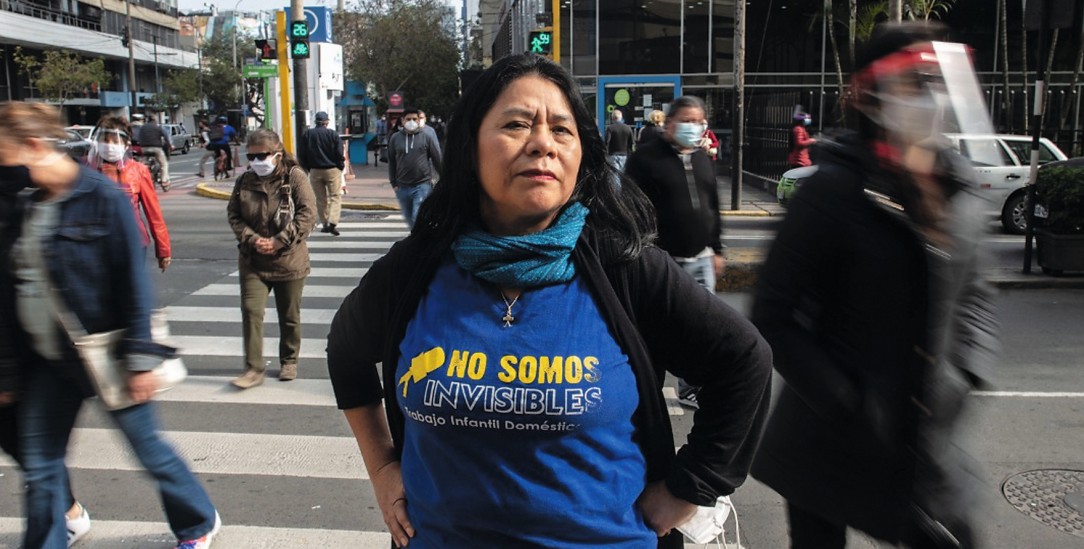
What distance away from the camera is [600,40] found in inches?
1123

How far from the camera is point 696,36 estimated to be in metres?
28.8

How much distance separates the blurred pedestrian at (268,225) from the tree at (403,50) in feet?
117

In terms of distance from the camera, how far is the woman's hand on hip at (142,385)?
3.44m

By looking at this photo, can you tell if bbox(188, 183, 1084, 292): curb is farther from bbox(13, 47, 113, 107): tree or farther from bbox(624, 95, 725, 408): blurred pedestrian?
bbox(13, 47, 113, 107): tree

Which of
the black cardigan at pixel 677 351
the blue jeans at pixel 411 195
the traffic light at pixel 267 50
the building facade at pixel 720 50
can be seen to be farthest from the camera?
the building facade at pixel 720 50

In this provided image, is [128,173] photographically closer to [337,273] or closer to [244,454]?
[244,454]

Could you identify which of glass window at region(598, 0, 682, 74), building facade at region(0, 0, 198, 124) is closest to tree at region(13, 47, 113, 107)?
building facade at region(0, 0, 198, 124)

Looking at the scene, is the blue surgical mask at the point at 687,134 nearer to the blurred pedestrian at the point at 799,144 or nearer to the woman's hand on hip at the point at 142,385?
the woman's hand on hip at the point at 142,385

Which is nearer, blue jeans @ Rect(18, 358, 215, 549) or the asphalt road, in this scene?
blue jeans @ Rect(18, 358, 215, 549)

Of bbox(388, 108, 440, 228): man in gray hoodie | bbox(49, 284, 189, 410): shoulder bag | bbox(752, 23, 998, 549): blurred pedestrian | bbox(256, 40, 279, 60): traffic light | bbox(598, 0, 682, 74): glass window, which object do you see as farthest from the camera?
bbox(598, 0, 682, 74): glass window

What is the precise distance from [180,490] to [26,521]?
55cm

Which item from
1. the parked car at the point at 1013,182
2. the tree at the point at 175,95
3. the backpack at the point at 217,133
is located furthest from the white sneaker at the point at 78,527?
the tree at the point at 175,95

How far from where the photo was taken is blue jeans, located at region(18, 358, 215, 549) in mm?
3387

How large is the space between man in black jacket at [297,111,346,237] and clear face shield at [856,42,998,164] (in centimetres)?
1311
